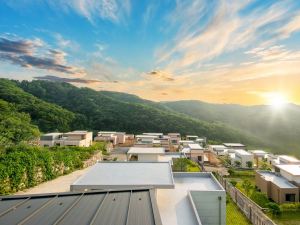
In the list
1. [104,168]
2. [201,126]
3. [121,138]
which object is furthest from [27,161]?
[201,126]

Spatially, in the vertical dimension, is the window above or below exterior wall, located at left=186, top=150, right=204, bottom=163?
below

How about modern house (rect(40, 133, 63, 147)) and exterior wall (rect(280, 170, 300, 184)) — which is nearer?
exterior wall (rect(280, 170, 300, 184))

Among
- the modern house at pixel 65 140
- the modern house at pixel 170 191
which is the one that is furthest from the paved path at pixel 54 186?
the modern house at pixel 65 140

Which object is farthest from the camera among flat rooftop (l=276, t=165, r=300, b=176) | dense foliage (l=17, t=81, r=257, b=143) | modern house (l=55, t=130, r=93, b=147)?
dense foliage (l=17, t=81, r=257, b=143)

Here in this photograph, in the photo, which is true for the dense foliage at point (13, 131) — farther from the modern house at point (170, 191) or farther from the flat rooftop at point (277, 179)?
the flat rooftop at point (277, 179)

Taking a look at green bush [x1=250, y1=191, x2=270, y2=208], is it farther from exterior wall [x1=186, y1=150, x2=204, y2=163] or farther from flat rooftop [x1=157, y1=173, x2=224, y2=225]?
exterior wall [x1=186, y1=150, x2=204, y2=163]

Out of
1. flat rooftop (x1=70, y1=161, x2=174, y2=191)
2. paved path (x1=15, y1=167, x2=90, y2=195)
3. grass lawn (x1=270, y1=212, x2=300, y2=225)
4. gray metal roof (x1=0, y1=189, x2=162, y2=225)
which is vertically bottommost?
grass lawn (x1=270, y1=212, x2=300, y2=225)

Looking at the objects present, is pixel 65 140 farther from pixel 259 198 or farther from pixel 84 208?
pixel 84 208

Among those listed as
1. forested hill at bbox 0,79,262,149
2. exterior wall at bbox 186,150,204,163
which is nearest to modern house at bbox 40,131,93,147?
forested hill at bbox 0,79,262,149
